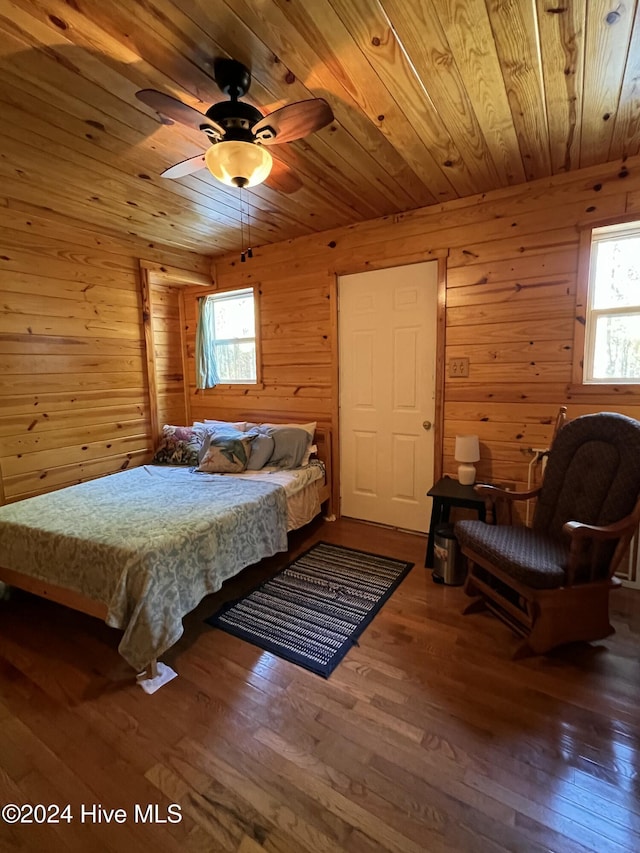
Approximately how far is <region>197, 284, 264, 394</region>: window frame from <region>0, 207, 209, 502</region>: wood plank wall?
447mm

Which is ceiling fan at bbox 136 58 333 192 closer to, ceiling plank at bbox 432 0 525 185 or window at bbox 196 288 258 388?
ceiling plank at bbox 432 0 525 185

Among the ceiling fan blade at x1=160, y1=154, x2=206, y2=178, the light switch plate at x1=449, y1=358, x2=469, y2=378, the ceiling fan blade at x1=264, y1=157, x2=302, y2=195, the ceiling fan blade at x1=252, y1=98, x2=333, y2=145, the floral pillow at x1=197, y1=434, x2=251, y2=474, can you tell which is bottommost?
the floral pillow at x1=197, y1=434, x2=251, y2=474

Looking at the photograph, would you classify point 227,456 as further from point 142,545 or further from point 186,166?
point 186,166

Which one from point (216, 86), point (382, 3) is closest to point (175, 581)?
point (216, 86)

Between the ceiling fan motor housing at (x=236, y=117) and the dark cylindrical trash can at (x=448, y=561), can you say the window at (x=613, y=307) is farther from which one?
the ceiling fan motor housing at (x=236, y=117)

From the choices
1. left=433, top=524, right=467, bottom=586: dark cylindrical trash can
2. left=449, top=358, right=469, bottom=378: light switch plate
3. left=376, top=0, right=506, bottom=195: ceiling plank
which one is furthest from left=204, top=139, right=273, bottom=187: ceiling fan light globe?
left=433, top=524, right=467, bottom=586: dark cylindrical trash can

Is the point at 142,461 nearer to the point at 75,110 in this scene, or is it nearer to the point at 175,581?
the point at 175,581

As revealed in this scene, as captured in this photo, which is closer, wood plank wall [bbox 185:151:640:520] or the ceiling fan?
the ceiling fan

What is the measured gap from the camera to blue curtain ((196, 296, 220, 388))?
4.12 meters

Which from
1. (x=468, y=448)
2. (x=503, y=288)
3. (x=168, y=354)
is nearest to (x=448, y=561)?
(x=468, y=448)

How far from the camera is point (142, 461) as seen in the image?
378 cm

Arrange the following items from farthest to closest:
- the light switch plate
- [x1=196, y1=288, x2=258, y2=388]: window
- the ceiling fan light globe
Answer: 1. [x1=196, y1=288, x2=258, y2=388]: window
2. the light switch plate
3. the ceiling fan light globe

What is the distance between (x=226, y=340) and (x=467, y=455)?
2.69 m

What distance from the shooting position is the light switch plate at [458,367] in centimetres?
292
